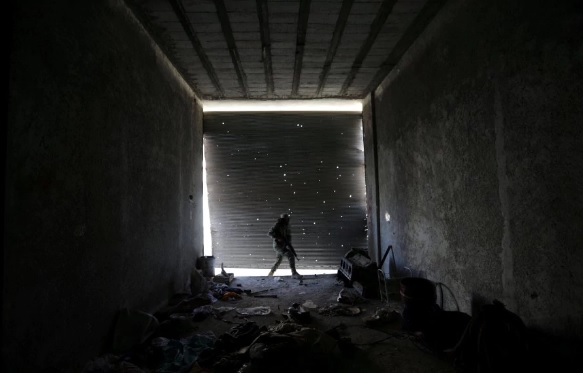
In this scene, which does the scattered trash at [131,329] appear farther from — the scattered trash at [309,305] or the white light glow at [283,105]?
the white light glow at [283,105]

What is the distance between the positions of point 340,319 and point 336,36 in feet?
13.6

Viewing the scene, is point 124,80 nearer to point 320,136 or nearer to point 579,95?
point 579,95

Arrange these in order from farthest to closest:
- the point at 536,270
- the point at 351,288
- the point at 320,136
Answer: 1. the point at 320,136
2. the point at 351,288
3. the point at 536,270

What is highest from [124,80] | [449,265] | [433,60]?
[433,60]

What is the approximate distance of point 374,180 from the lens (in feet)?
23.5

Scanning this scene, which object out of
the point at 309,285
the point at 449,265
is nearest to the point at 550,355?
the point at 449,265

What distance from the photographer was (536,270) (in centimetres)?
269

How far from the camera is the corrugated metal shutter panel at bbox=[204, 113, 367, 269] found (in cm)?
817

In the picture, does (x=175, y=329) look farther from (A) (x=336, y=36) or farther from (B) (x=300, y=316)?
(A) (x=336, y=36)

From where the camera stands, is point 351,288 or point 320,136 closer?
point 351,288

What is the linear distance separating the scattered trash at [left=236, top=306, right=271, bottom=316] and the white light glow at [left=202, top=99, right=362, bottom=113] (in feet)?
16.2

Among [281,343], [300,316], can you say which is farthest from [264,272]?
[281,343]

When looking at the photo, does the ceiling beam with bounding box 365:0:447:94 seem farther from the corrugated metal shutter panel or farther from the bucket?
the bucket

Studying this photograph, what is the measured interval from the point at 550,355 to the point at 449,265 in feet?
5.29
